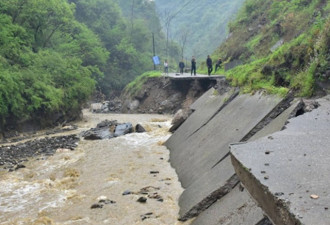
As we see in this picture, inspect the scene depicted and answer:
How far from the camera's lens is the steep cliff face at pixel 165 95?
28672 mm

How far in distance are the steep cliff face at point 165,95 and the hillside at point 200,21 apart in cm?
6242

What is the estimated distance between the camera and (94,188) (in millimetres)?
9773

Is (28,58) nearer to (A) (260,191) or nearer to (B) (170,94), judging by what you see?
(B) (170,94)

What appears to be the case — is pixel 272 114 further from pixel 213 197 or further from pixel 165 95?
pixel 165 95

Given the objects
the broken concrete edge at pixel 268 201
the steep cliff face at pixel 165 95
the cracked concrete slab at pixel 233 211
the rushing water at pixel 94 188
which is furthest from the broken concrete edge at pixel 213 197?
the steep cliff face at pixel 165 95

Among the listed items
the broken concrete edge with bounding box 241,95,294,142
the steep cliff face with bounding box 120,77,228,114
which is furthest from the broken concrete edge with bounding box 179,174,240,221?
the steep cliff face with bounding box 120,77,228,114

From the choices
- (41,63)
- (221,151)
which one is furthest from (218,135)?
(41,63)

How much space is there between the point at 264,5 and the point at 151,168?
93.6ft

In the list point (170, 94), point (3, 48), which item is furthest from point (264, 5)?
point (3, 48)

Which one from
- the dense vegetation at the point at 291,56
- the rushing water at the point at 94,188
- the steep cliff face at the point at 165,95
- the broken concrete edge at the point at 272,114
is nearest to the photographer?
the rushing water at the point at 94,188

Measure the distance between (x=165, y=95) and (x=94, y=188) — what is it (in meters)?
23.3

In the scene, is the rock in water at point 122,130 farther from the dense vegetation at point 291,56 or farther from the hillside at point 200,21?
the hillside at point 200,21

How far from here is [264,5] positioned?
34.4 metres

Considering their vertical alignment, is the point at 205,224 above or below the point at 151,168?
above
